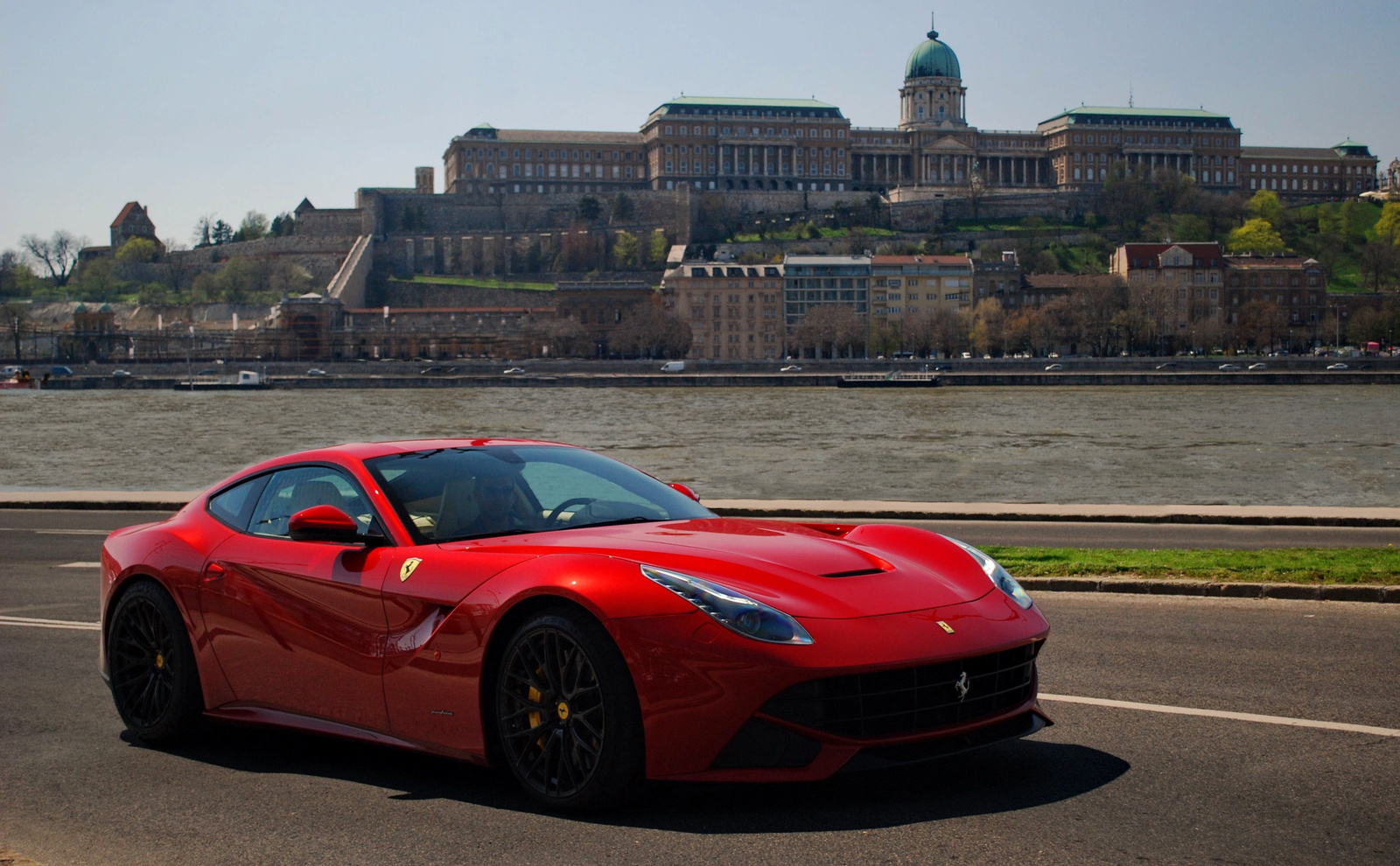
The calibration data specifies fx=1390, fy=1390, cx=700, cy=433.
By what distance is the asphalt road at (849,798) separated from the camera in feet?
14.2

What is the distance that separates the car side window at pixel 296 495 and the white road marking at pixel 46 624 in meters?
3.58

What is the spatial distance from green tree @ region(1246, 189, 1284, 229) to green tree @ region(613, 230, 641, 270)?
8352 cm

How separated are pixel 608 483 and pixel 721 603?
5.37ft

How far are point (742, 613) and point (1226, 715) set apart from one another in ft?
8.76

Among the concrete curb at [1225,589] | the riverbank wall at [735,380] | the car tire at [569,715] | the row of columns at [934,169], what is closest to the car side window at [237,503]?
the car tire at [569,715]

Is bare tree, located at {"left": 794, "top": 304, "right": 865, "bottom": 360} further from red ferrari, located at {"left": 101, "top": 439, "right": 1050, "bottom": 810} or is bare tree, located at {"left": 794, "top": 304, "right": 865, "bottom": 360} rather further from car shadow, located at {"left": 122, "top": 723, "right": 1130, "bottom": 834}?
car shadow, located at {"left": 122, "top": 723, "right": 1130, "bottom": 834}

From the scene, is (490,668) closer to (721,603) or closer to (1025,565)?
(721,603)

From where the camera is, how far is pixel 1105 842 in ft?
14.1

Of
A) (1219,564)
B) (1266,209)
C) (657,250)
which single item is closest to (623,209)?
(657,250)

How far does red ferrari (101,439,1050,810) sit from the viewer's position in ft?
14.8

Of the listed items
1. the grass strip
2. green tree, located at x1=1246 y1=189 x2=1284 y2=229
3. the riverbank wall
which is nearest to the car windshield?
the grass strip

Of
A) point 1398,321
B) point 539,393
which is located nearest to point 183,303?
point 539,393

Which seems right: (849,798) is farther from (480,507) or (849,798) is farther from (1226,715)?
(1226,715)

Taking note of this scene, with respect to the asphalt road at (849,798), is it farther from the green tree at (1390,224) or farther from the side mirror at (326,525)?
the green tree at (1390,224)
